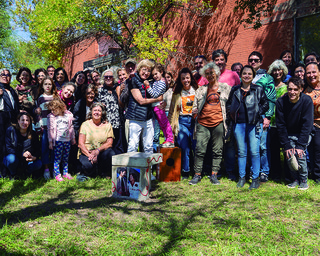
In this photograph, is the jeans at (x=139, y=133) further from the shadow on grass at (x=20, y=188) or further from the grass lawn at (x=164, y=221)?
the shadow on grass at (x=20, y=188)

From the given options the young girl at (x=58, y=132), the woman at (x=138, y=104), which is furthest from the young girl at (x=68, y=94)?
the woman at (x=138, y=104)

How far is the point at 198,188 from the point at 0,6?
20.2 metres

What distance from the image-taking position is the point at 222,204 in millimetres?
4137

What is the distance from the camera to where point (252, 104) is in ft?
16.0

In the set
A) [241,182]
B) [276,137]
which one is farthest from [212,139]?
[276,137]

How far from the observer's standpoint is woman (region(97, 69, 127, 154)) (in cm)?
584

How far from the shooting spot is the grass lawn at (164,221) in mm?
2912

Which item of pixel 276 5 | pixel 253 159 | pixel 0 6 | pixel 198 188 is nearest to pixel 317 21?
pixel 276 5

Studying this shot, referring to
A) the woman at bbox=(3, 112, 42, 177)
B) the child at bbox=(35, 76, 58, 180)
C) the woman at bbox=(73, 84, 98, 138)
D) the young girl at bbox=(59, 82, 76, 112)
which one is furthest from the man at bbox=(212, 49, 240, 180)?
the woman at bbox=(3, 112, 42, 177)

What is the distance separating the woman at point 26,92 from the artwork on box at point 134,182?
3.21 m

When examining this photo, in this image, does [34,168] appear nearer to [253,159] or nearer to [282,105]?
[253,159]

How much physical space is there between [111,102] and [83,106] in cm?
61

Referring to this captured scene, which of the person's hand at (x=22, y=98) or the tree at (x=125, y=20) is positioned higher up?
the tree at (x=125, y=20)

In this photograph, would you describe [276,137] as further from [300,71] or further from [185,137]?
[185,137]
